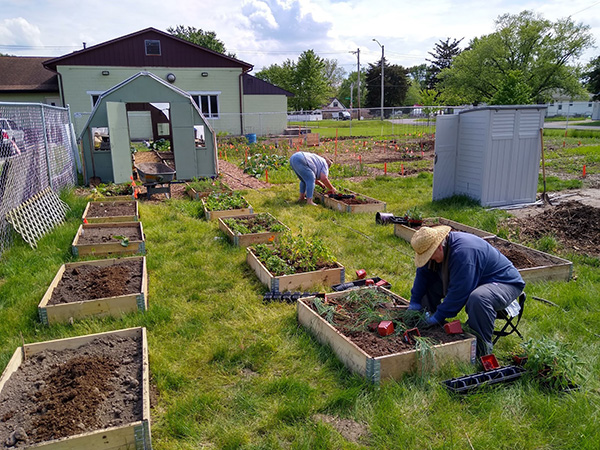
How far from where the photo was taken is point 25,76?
92.3ft

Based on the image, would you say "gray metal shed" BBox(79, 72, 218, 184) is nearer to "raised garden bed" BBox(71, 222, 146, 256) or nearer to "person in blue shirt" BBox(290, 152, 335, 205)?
"person in blue shirt" BBox(290, 152, 335, 205)

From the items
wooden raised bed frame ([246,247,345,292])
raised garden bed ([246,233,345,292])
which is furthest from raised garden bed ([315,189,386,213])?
wooden raised bed frame ([246,247,345,292])

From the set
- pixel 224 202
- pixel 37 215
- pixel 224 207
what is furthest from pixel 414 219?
pixel 37 215

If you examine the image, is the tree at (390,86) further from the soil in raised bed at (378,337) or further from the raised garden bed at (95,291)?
the soil in raised bed at (378,337)

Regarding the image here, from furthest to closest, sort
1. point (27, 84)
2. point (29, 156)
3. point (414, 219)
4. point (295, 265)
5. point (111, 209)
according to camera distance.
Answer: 1. point (27, 84)
2. point (111, 209)
3. point (29, 156)
4. point (414, 219)
5. point (295, 265)

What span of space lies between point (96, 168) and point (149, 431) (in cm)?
1146

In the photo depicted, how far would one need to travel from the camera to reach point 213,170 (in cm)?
1373

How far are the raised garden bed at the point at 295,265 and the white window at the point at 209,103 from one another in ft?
75.5

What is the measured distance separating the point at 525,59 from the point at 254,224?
3904cm

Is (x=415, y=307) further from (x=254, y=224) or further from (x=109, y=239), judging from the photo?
(x=109, y=239)

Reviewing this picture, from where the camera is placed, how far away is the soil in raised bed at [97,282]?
5160mm

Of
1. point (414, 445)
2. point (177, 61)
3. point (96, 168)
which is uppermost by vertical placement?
point (177, 61)

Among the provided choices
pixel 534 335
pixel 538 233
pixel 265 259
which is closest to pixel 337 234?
pixel 265 259

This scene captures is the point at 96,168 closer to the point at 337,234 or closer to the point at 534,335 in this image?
the point at 337,234
